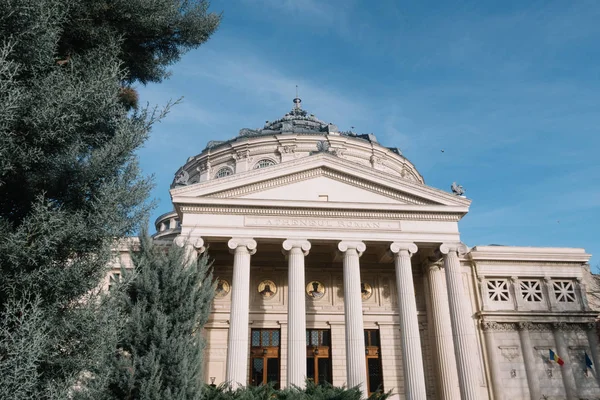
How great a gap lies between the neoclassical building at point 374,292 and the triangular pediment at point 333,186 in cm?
5

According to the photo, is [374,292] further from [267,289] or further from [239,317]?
[239,317]

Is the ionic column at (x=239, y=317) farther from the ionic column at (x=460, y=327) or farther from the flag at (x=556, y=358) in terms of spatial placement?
the flag at (x=556, y=358)

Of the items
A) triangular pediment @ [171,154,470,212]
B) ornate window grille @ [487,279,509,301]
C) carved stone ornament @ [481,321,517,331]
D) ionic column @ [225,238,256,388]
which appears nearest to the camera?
ionic column @ [225,238,256,388]

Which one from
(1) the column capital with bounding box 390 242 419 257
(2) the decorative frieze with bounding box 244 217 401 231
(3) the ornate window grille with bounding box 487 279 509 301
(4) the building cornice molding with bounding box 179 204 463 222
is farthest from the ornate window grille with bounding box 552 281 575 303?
(2) the decorative frieze with bounding box 244 217 401 231

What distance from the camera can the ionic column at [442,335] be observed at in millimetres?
19672

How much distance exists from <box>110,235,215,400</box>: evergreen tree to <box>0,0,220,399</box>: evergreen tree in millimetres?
1464

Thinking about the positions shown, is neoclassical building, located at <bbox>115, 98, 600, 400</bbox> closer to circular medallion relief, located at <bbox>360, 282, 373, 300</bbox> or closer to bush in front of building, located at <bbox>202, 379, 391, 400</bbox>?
circular medallion relief, located at <bbox>360, 282, 373, 300</bbox>

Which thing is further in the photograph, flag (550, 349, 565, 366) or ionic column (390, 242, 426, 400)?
flag (550, 349, 565, 366)

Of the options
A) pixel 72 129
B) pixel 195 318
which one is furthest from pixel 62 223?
pixel 195 318

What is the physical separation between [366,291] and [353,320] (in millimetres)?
4682

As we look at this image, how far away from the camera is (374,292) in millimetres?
23125

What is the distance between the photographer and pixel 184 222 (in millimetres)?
19359

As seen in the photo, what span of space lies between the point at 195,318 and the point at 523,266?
18453mm

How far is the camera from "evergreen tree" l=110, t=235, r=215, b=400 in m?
9.48
